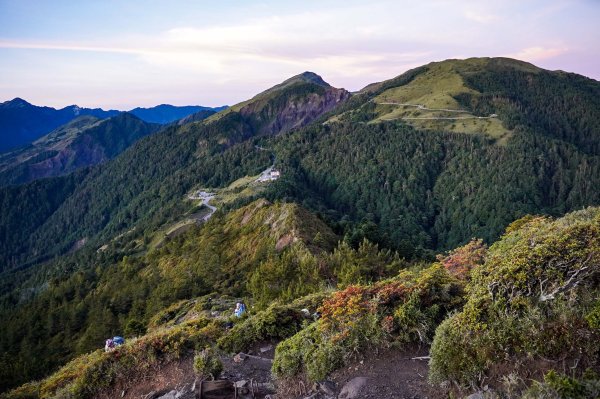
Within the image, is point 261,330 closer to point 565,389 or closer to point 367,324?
point 367,324

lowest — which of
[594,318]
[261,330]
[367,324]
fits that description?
[261,330]

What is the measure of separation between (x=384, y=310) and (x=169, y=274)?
222ft

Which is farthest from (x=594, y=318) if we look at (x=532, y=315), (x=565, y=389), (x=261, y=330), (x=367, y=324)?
(x=261, y=330)

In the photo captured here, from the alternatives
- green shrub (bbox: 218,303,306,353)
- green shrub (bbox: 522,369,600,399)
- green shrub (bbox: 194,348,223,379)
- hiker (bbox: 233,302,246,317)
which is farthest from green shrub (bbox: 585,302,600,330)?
hiker (bbox: 233,302,246,317)

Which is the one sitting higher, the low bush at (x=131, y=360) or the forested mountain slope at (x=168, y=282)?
the low bush at (x=131, y=360)

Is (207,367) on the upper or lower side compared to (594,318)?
lower

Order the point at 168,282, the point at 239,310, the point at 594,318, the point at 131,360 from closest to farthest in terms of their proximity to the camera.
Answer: the point at 594,318 → the point at 131,360 → the point at 239,310 → the point at 168,282

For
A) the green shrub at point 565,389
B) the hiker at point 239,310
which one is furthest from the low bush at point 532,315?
the hiker at point 239,310

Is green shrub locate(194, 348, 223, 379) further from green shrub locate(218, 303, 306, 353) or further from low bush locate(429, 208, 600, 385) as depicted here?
low bush locate(429, 208, 600, 385)

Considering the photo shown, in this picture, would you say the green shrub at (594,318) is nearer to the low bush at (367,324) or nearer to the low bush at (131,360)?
the low bush at (367,324)

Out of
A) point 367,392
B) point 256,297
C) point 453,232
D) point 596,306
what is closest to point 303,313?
point 367,392

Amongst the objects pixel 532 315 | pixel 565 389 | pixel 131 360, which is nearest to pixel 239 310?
pixel 131 360

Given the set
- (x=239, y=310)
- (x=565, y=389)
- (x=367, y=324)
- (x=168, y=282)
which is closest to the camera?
(x=565, y=389)

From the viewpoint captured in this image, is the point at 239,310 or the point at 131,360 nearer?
the point at 131,360
